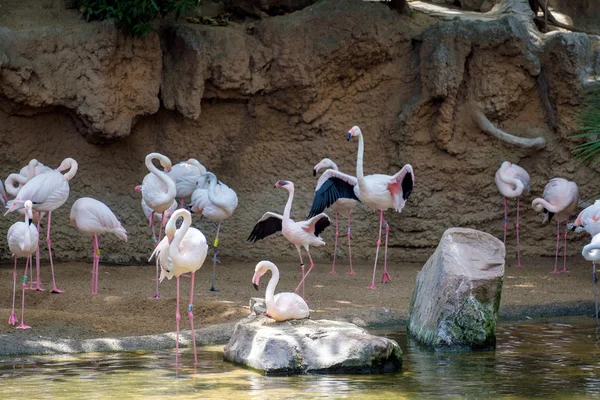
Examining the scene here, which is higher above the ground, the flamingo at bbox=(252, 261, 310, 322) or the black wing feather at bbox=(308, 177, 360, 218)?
the black wing feather at bbox=(308, 177, 360, 218)

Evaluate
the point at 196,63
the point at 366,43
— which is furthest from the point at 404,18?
the point at 196,63

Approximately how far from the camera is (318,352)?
6316 millimetres

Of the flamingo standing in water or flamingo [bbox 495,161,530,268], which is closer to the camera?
the flamingo standing in water

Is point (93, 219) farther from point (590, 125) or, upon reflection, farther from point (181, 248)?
point (590, 125)

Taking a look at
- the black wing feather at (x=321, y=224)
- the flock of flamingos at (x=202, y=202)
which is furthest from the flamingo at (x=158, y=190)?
the black wing feather at (x=321, y=224)

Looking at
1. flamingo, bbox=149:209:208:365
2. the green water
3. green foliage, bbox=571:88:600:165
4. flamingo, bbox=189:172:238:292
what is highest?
green foliage, bbox=571:88:600:165

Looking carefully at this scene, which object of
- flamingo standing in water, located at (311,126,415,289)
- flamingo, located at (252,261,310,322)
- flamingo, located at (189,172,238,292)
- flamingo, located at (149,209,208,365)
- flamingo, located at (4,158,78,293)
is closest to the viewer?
flamingo, located at (149,209,208,365)

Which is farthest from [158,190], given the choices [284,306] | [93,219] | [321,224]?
[284,306]

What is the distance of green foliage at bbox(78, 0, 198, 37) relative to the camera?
34.3 feet

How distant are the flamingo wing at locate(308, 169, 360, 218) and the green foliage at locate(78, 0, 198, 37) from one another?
2.59 m

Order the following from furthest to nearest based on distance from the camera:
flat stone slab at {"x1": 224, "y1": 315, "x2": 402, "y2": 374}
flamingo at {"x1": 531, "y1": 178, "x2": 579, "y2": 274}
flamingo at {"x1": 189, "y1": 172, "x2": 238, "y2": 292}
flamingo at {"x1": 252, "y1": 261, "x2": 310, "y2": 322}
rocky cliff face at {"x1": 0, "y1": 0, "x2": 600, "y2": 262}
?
rocky cliff face at {"x1": 0, "y1": 0, "x2": 600, "y2": 262} → flamingo at {"x1": 531, "y1": 178, "x2": 579, "y2": 274} → flamingo at {"x1": 189, "y1": 172, "x2": 238, "y2": 292} → flamingo at {"x1": 252, "y1": 261, "x2": 310, "y2": 322} → flat stone slab at {"x1": 224, "y1": 315, "x2": 402, "y2": 374}

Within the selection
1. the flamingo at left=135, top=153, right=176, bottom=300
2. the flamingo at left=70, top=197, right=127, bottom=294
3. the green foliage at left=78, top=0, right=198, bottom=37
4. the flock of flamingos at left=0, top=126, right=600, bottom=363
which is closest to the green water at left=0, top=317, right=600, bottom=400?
the flock of flamingos at left=0, top=126, right=600, bottom=363

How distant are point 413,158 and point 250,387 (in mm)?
6603

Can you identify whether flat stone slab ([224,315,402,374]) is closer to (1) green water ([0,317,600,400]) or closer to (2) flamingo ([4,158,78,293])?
(1) green water ([0,317,600,400])
